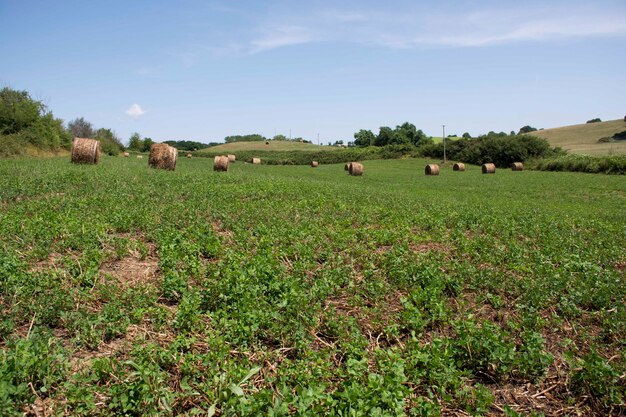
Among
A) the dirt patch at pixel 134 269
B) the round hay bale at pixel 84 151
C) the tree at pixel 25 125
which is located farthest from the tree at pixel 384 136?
the dirt patch at pixel 134 269

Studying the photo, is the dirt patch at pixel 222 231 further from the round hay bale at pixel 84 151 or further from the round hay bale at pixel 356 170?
the round hay bale at pixel 356 170

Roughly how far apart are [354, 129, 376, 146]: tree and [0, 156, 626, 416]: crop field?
12699 cm

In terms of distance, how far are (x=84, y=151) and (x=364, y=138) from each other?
117823 millimetres

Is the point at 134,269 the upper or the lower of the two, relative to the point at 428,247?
upper

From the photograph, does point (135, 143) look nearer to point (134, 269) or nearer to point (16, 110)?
point (16, 110)

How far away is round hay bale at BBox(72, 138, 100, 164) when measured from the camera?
2631cm

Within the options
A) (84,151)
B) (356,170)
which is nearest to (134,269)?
(84,151)

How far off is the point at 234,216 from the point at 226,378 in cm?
732

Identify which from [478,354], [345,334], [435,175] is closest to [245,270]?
[345,334]

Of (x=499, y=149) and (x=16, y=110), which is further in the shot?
(x=499, y=149)

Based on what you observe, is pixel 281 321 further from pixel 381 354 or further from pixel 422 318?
pixel 422 318

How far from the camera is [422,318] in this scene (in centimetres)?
602

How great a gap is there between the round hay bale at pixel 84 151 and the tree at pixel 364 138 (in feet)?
371

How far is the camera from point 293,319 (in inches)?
217
